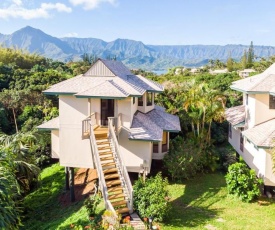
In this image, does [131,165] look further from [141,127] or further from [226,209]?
[226,209]

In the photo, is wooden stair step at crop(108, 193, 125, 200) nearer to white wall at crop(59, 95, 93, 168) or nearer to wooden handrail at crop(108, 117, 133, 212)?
wooden handrail at crop(108, 117, 133, 212)

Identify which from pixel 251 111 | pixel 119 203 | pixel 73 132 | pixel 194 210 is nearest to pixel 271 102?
pixel 251 111

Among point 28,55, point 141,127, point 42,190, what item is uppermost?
point 28,55

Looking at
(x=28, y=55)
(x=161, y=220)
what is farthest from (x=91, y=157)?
(x=28, y=55)

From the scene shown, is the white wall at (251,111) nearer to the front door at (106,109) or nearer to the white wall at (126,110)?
the white wall at (126,110)

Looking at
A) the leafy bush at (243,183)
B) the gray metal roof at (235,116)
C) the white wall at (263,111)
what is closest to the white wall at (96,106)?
the leafy bush at (243,183)

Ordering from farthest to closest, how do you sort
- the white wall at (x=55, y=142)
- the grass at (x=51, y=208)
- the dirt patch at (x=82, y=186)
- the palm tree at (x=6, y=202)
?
the white wall at (x=55, y=142) < the dirt patch at (x=82, y=186) < the grass at (x=51, y=208) < the palm tree at (x=6, y=202)

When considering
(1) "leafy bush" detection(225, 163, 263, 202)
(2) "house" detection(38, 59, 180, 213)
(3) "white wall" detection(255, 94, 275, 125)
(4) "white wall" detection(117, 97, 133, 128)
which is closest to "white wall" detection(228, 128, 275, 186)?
(1) "leafy bush" detection(225, 163, 263, 202)
